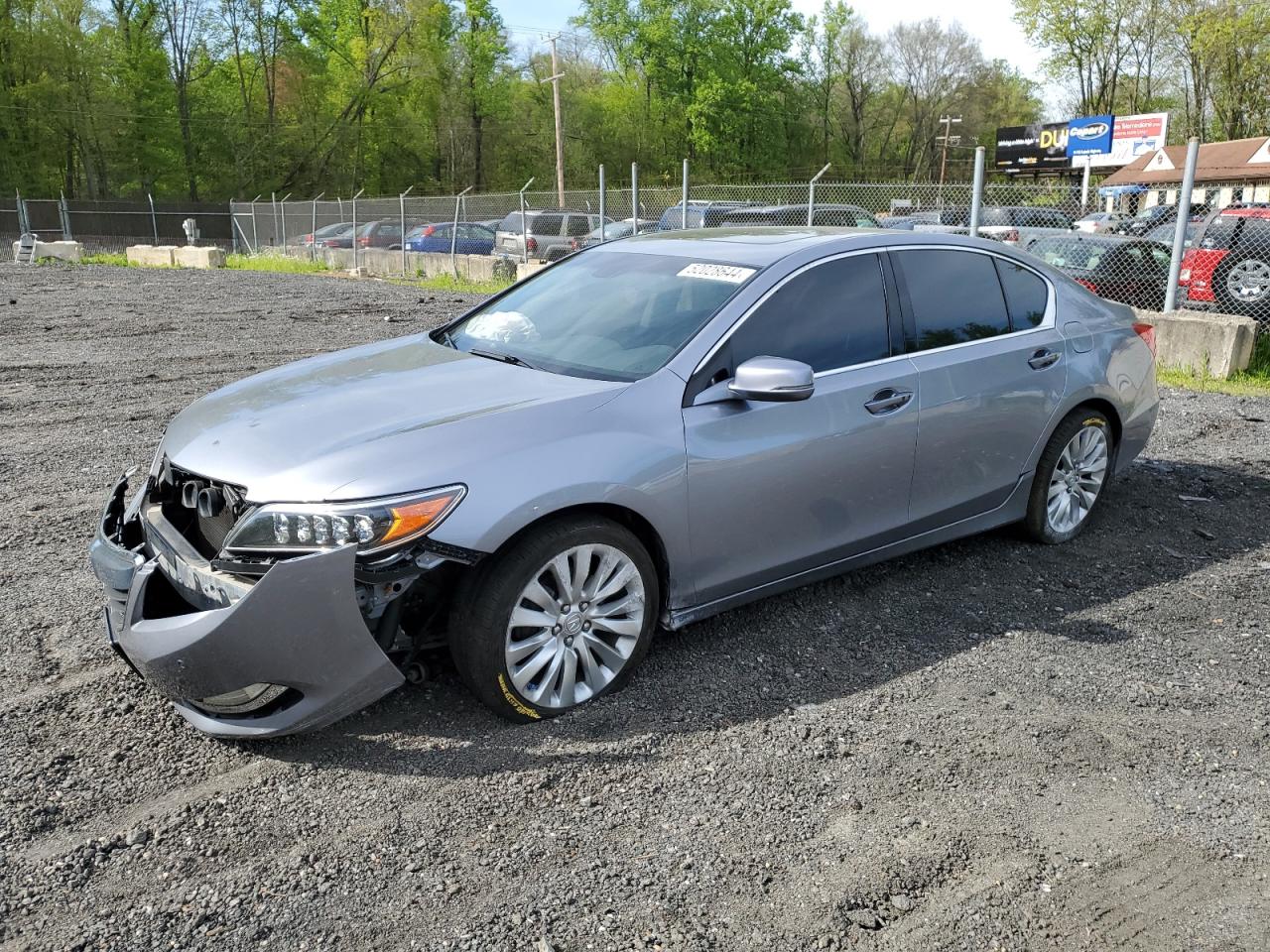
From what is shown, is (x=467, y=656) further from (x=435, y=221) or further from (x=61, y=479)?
(x=435, y=221)

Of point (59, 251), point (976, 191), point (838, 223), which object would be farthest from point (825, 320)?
point (59, 251)

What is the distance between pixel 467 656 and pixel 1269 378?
9.35 meters

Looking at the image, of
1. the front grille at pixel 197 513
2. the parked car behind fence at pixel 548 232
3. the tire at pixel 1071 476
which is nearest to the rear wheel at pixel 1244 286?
the tire at pixel 1071 476

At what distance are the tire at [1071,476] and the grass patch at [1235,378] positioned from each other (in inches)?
191

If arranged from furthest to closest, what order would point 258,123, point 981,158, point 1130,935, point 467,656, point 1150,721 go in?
point 258,123 → point 981,158 → point 1150,721 → point 467,656 → point 1130,935

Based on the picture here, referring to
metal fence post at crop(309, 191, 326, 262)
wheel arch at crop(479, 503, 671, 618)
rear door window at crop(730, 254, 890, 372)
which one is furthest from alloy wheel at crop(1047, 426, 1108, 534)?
metal fence post at crop(309, 191, 326, 262)

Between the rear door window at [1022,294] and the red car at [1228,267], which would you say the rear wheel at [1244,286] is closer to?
the red car at [1228,267]

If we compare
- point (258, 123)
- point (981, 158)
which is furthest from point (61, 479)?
point (258, 123)

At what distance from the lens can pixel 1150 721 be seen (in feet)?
11.7

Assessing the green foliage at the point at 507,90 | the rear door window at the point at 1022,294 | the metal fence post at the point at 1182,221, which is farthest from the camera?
the green foliage at the point at 507,90

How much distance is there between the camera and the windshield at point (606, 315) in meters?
3.96

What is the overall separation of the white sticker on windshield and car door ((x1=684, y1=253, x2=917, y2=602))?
153mm

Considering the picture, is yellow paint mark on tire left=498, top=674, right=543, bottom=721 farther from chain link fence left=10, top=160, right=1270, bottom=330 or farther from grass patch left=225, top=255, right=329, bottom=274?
grass patch left=225, top=255, right=329, bottom=274

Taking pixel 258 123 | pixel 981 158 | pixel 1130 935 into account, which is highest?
pixel 258 123
